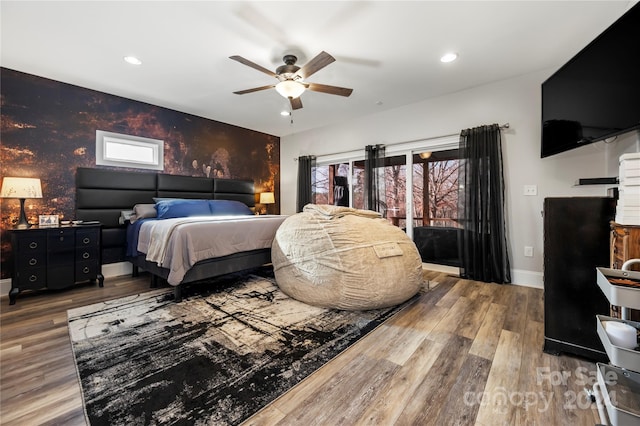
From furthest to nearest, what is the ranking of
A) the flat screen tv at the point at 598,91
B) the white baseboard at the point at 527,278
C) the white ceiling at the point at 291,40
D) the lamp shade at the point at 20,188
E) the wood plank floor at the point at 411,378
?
the white baseboard at the point at 527,278, the lamp shade at the point at 20,188, the white ceiling at the point at 291,40, the flat screen tv at the point at 598,91, the wood plank floor at the point at 411,378

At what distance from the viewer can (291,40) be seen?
2.48 metres

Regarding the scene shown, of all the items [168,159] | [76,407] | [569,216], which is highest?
[168,159]

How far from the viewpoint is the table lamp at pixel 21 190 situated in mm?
2645

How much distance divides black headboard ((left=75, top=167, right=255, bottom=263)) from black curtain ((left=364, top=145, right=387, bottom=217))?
304 cm

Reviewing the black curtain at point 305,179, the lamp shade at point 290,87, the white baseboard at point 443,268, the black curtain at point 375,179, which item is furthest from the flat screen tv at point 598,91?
the black curtain at point 305,179

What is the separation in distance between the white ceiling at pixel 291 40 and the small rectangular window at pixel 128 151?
64 cm

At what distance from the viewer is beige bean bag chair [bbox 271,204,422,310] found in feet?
7.45

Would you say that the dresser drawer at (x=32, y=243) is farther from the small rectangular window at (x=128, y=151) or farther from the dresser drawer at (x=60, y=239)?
the small rectangular window at (x=128, y=151)

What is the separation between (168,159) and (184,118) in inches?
30.5

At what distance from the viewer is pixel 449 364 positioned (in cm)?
156

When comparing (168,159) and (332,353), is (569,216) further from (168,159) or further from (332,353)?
(168,159)

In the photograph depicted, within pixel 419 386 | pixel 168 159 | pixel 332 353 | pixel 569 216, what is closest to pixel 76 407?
pixel 332 353

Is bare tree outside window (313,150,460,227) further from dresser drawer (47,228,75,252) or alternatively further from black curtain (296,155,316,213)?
dresser drawer (47,228,75,252)

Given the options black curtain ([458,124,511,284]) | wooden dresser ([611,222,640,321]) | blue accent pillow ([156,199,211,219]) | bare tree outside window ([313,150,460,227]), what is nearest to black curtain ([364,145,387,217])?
bare tree outside window ([313,150,460,227])
